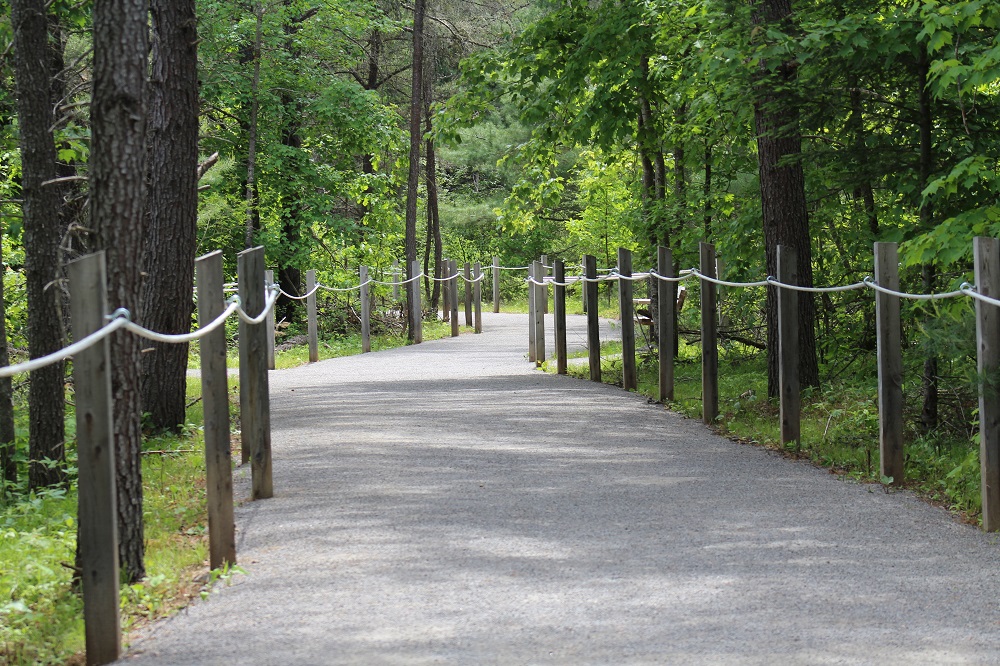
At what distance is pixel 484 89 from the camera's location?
15.8 m

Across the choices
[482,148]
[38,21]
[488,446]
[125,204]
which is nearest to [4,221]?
[38,21]

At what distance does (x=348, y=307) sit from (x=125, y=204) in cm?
1980

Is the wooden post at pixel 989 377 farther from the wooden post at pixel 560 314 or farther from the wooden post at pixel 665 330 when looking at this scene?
the wooden post at pixel 560 314

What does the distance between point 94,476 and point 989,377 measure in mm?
4267

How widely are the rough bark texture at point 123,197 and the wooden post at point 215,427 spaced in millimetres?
330

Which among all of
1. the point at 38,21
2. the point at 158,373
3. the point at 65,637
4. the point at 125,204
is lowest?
the point at 65,637

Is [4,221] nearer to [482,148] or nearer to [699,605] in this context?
[699,605]

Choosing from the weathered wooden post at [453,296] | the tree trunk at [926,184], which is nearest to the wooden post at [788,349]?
the tree trunk at [926,184]

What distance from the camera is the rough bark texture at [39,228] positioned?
30.2 feet

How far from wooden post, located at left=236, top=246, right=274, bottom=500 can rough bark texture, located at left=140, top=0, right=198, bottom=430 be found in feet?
10.3

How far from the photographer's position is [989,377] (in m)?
6.14

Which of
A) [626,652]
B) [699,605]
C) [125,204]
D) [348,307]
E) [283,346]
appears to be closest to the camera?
[626,652]

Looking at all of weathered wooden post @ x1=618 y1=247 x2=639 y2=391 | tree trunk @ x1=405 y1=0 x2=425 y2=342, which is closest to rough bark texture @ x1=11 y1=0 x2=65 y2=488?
weathered wooden post @ x1=618 y1=247 x2=639 y2=391

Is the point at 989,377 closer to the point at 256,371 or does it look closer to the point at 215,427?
the point at 215,427
